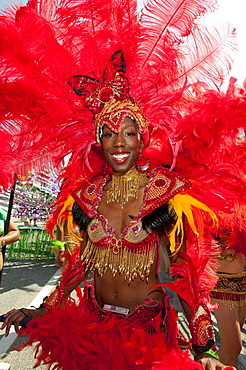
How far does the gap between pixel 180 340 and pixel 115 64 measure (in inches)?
80.8

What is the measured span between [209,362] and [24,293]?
237 inches

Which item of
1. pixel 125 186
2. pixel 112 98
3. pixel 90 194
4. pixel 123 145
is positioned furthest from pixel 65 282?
pixel 112 98

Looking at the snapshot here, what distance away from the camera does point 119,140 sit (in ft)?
7.11

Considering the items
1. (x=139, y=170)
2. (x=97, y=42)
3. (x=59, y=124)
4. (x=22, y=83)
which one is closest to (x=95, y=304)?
(x=139, y=170)

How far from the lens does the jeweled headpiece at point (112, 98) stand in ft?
7.22

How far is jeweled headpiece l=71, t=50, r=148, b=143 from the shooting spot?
2.20 metres

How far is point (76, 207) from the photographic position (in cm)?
242

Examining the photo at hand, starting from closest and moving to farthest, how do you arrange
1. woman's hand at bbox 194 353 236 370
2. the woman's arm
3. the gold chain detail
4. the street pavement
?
1. woman's hand at bbox 194 353 236 370
2. the gold chain detail
3. the street pavement
4. the woman's arm

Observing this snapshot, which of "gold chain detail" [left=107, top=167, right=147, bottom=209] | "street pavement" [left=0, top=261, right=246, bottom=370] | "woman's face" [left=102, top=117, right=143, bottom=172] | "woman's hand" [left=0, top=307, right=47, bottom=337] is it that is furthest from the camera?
"street pavement" [left=0, top=261, right=246, bottom=370]

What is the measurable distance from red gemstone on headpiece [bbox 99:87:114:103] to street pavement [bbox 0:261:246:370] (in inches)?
119

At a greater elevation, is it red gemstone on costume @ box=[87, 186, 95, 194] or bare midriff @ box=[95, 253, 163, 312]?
red gemstone on costume @ box=[87, 186, 95, 194]

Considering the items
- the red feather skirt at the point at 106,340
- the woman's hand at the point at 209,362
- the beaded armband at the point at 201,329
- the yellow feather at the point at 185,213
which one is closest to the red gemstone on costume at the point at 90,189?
the yellow feather at the point at 185,213

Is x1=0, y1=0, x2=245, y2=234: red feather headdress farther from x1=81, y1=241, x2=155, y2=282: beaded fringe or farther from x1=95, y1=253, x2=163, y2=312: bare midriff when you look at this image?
x1=95, y1=253, x2=163, y2=312: bare midriff

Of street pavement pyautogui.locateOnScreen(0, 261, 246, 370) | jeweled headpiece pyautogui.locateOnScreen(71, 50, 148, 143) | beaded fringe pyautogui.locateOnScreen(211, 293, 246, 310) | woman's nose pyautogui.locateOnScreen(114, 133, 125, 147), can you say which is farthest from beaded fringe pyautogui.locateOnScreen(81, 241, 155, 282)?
street pavement pyautogui.locateOnScreen(0, 261, 246, 370)
